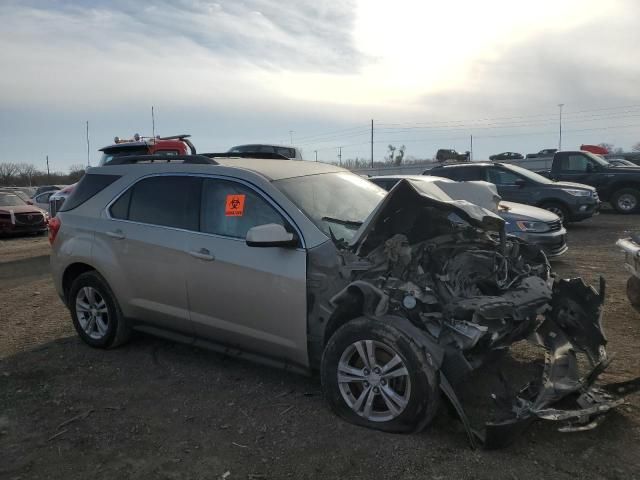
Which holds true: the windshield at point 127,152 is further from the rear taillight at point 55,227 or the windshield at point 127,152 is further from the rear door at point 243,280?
the rear door at point 243,280

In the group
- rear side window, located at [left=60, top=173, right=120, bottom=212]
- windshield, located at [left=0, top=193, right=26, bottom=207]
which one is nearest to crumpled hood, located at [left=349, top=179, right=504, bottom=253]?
rear side window, located at [left=60, top=173, right=120, bottom=212]

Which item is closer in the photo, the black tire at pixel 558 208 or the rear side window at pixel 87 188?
the rear side window at pixel 87 188

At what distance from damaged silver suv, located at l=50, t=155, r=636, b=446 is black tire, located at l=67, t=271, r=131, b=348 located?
18 mm

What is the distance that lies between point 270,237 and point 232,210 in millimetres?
676

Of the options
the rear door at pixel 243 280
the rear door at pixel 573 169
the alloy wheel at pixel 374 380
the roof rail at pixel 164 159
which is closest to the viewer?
the alloy wheel at pixel 374 380

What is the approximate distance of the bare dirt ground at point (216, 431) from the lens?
309 cm

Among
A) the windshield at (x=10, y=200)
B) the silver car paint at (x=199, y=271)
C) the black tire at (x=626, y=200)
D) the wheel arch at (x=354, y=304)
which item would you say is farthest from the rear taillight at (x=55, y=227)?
the black tire at (x=626, y=200)

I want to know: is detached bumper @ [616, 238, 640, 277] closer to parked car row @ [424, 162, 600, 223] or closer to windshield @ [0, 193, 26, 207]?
parked car row @ [424, 162, 600, 223]

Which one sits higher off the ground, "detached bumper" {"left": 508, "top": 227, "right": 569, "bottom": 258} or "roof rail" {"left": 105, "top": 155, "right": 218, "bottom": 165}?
"roof rail" {"left": 105, "top": 155, "right": 218, "bottom": 165}

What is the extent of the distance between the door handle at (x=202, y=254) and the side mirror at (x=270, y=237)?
1.79ft

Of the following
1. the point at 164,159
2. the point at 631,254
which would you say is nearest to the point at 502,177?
the point at 631,254

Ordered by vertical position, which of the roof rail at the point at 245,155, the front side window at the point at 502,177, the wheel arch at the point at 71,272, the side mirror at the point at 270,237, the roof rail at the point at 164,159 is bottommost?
the wheel arch at the point at 71,272

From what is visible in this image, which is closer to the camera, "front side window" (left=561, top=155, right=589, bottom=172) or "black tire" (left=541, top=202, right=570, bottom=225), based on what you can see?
"black tire" (left=541, top=202, right=570, bottom=225)

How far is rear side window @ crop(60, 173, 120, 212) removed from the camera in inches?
203
